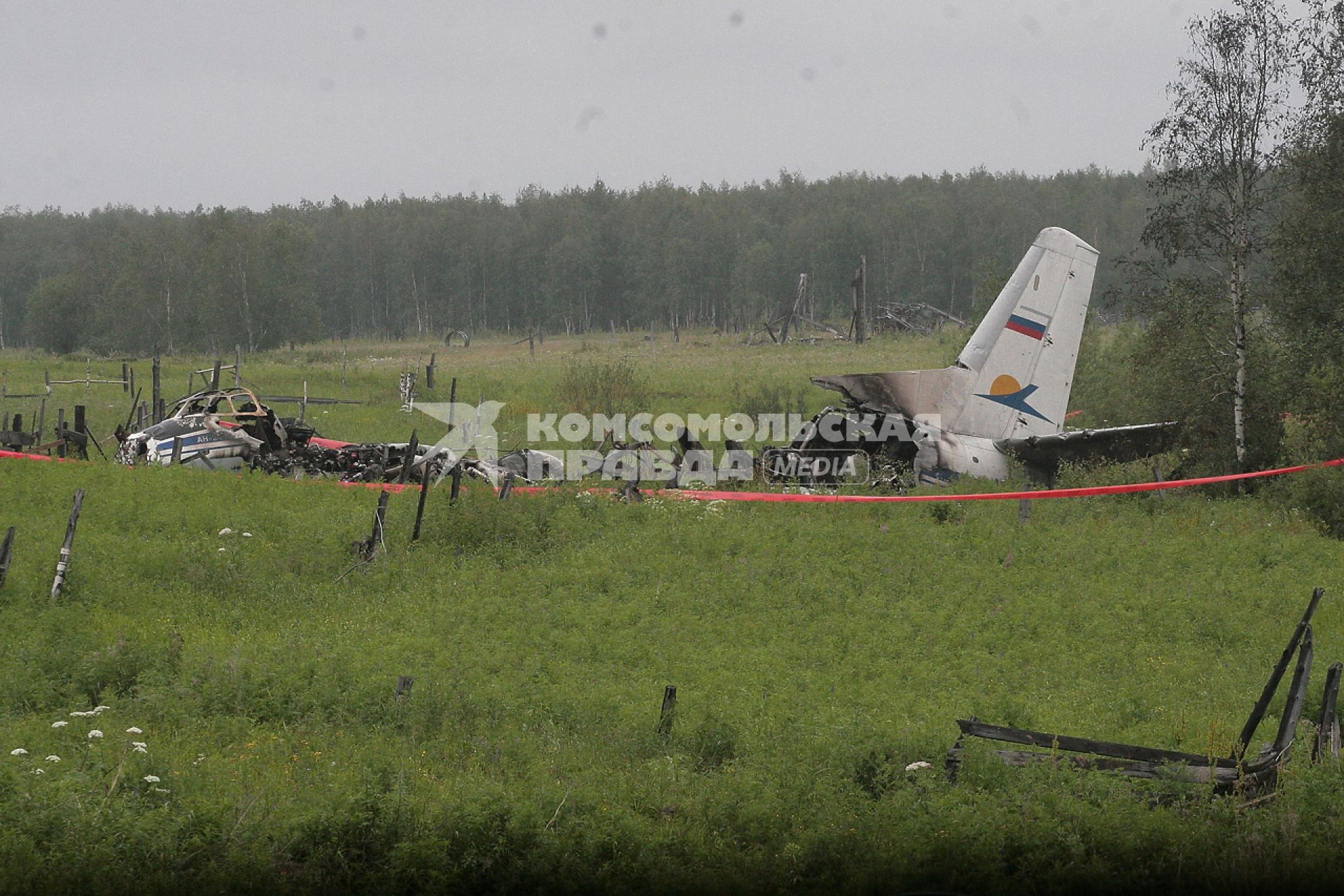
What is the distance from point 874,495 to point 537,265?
9321cm

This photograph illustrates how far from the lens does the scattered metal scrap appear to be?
796 centimetres

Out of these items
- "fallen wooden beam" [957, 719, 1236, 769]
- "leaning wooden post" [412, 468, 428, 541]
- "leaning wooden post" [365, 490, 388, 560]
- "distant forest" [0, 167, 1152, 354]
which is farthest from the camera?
"distant forest" [0, 167, 1152, 354]

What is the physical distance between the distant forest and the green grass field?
6914 cm

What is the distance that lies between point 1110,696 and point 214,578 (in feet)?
35.3

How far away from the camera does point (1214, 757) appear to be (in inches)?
336

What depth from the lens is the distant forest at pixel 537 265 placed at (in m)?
85.7

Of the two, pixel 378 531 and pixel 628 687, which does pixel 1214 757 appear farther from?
pixel 378 531

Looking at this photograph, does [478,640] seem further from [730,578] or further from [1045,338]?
[1045,338]

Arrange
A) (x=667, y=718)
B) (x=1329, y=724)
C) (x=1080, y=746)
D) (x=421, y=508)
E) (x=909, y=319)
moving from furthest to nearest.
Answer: (x=909, y=319) < (x=421, y=508) < (x=667, y=718) < (x=1329, y=724) < (x=1080, y=746)

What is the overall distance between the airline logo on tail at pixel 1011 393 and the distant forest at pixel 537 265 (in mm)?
62664

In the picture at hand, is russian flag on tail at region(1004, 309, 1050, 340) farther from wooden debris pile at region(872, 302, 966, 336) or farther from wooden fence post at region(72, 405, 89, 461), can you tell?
wooden debris pile at region(872, 302, 966, 336)

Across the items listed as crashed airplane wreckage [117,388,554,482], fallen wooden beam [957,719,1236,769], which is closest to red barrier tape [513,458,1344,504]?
crashed airplane wreckage [117,388,554,482]

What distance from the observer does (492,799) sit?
795 cm

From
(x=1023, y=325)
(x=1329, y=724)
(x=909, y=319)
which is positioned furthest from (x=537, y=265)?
(x=1329, y=724)
